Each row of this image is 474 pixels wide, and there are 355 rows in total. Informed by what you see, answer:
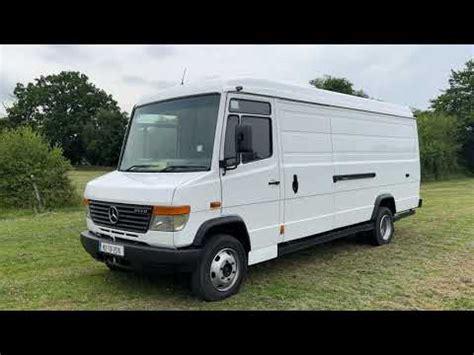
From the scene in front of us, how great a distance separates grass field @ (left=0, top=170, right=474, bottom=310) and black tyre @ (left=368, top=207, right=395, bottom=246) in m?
0.22

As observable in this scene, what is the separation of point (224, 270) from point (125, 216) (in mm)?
1428

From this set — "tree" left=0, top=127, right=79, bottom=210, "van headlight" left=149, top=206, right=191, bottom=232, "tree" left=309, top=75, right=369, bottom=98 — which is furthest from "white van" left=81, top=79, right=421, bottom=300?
"tree" left=309, top=75, right=369, bottom=98

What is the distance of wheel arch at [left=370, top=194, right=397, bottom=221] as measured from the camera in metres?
7.82

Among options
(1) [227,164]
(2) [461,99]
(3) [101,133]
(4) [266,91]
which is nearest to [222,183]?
(1) [227,164]

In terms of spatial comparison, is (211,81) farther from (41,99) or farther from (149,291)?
(41,99)

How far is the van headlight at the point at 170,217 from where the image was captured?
4488 millimetres

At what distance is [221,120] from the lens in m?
4.96

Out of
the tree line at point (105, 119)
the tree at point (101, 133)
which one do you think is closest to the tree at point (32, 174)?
the tree line at point (105, 119)

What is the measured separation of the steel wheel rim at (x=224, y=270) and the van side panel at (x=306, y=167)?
3.43 feet

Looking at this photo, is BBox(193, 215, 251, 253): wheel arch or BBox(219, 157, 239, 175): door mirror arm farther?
BBox(219, 157, 239, 175): door mirror arm

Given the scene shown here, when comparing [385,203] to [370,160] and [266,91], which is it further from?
[266,91]

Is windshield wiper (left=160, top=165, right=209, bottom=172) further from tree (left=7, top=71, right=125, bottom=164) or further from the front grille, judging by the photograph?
tree (left=7, top=71, right=125, bottom=164)

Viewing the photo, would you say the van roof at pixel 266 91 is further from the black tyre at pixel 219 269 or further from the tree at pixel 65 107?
the tree at pixel 65 107
